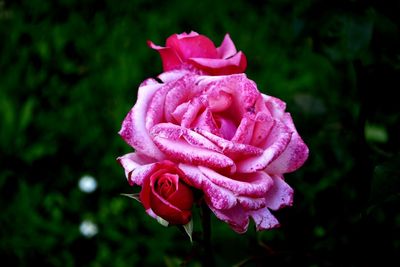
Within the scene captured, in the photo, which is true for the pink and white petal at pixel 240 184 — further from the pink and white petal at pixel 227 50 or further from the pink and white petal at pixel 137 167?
the pink and white petal at pixel 227 50

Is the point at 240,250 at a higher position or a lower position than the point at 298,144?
lower

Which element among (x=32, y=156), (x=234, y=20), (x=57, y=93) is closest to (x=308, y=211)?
(x=32, y=156)

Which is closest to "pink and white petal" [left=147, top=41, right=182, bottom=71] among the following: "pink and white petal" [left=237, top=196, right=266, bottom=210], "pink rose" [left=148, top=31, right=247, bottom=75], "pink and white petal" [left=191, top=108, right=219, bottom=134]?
"pink rose" [left=148, top=31, right=247, bottom=75]

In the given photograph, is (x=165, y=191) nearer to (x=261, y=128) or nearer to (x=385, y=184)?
(x=261, y=128)

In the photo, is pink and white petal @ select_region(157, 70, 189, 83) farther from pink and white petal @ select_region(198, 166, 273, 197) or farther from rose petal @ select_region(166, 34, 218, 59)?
pink and white petal @ select_region(198, 166, 273, 197)

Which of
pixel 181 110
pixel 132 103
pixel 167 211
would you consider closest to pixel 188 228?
pixel 167 211

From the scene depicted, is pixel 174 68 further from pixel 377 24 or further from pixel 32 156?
pixel 32 156
